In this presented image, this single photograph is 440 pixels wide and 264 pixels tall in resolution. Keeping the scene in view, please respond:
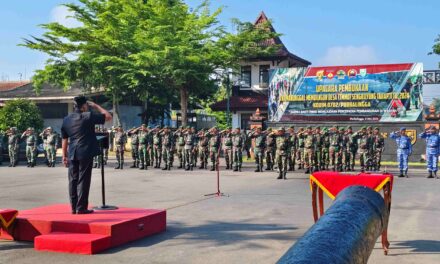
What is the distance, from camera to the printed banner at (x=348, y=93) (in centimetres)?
2453

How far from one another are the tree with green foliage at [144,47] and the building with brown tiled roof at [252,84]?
2.52 meters

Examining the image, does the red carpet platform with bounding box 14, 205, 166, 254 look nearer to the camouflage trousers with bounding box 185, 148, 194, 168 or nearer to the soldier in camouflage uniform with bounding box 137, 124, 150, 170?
the camouflage trousers with bounding box 185, 148, 194, 168

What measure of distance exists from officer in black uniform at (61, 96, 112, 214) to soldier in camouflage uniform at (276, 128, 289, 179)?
9.52m

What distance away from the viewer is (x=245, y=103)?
33.4 metres

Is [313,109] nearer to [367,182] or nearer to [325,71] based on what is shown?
[325,71]

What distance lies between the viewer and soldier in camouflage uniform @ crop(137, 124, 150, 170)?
1984 centimetres

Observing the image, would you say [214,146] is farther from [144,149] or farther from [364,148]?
[364,148]

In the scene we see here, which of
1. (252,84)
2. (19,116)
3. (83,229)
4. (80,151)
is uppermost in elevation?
(252,84)

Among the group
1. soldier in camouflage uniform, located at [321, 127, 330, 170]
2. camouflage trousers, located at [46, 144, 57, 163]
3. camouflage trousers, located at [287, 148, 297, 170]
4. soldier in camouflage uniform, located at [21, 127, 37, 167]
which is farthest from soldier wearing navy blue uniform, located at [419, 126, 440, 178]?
soldier in camouflage uniform, located at [21, 127, 37, 167]

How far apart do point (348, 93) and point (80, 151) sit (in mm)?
20541

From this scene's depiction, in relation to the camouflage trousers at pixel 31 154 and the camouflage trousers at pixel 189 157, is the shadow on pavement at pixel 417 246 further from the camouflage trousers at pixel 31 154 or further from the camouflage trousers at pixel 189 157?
the camouflage trousers at pixel 31 154

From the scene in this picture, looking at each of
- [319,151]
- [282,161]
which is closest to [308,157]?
[319,151]

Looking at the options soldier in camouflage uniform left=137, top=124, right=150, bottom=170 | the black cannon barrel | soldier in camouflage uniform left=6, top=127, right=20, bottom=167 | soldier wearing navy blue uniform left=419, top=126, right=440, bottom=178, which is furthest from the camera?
soldier in camouflage uniform left=6, top=127, right=20, bottom=167

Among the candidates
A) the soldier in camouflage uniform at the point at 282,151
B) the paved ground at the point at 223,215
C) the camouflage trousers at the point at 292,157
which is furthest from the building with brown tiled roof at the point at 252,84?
the paved ground at the point at 223,215
